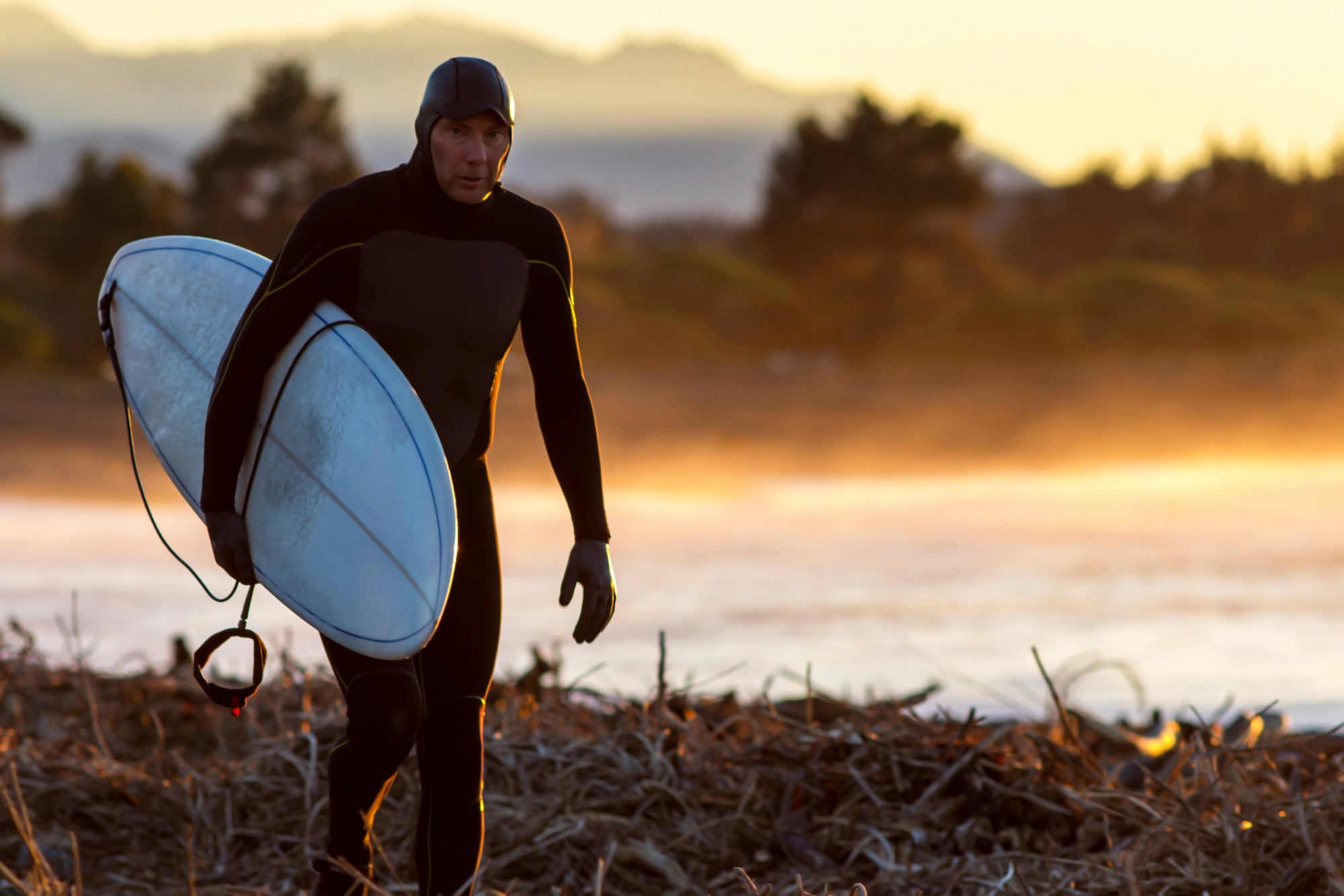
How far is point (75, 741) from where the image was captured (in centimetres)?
474

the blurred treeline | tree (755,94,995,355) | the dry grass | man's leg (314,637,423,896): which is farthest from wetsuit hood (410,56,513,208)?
tree (755,94,995,355)

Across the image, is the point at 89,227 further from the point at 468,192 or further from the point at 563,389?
the point at 468,192

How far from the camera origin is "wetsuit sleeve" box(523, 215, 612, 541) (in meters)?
3.69

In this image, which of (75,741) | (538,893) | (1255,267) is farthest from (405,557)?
(1255,267)

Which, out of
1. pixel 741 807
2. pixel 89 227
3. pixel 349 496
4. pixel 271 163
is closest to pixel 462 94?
pixel 349 496

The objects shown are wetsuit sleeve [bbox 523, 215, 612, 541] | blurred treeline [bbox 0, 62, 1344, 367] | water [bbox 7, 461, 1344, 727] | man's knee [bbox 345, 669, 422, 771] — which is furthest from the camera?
blurred treeline [bbox 0, 62, 1344, 367]

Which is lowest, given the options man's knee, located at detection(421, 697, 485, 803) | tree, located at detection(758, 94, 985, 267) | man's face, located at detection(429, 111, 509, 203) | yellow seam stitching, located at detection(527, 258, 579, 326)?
man's knee, located at detection(421, 697, 485, 803)

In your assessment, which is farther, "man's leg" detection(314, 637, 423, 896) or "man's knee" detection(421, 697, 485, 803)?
"man's knee" detection(421, 697, 485, 803)

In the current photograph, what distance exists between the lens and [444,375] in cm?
356

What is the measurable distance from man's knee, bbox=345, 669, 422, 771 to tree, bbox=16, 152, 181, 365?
28.6 m

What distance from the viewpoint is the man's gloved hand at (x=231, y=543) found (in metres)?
3.42

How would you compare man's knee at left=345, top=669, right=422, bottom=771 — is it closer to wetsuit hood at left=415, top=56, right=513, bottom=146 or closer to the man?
the man

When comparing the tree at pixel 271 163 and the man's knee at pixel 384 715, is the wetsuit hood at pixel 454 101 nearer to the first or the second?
the man's knee at pixel 384 715

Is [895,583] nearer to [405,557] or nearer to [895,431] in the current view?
[405,557]
